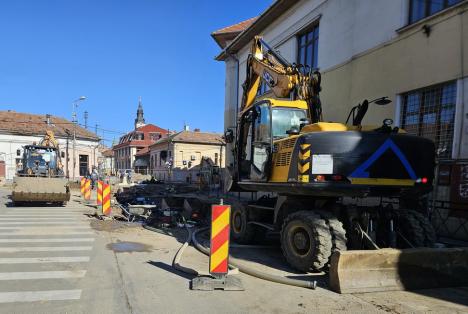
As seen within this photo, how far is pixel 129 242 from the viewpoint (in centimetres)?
973

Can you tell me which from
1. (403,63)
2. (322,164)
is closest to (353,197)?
(322,164)

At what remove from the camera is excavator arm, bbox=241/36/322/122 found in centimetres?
920

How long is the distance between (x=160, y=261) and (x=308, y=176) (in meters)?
3.22

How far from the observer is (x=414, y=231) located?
723 cm

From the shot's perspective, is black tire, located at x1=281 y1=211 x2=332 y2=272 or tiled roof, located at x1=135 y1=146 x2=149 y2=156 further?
tiled roof, located at x1=135 y1=146 x2=149 y2=156

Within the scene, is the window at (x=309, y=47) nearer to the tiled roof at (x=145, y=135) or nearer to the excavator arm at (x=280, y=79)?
the excavator arm at (x=280, y=79)

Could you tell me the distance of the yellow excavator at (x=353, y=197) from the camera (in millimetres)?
6129

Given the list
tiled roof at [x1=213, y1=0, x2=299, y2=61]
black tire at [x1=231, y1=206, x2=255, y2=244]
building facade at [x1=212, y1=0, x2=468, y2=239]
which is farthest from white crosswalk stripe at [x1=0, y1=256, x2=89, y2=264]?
tiled roof at [x1=213, y1=0, x2=299, y2=61]

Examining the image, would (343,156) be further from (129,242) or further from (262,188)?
(129,242)

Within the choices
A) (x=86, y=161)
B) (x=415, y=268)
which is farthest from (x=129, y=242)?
(x=86, y=161)

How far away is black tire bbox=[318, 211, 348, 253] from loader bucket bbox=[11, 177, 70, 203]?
14398 mm

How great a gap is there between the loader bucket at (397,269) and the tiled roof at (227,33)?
77.4 feet

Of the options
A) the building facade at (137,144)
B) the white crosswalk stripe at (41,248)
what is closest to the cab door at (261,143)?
the white crosswalk stripe at (41,248)

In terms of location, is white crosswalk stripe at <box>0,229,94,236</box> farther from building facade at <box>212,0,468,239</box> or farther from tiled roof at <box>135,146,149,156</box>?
tiled roof at <box>135,146,149,156</box>
